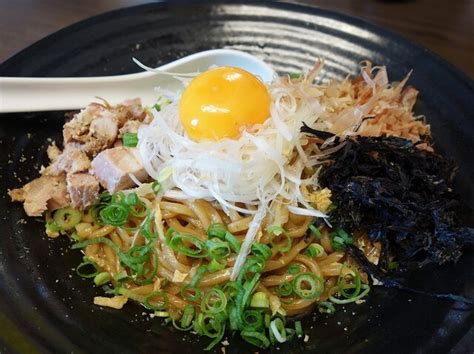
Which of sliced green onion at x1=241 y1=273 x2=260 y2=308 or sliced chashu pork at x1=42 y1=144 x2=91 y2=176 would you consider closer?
sliced green onion at x1=241 y1=273 x2=260 y2=308

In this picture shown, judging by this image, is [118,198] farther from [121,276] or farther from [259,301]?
[259,301]

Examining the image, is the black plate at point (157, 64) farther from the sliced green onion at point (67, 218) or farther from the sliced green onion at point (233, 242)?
the sliced green onion at point (233, 242)

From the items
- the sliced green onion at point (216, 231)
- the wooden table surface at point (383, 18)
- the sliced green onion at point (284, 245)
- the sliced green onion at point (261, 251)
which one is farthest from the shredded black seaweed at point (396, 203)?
the wooden table surface at point (383, 18)

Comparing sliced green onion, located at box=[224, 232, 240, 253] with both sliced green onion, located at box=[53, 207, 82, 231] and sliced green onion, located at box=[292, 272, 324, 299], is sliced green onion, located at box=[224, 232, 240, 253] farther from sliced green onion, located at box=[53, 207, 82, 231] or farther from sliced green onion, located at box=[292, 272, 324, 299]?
sliced green onion, located at box=[53, 207, 82, 231]

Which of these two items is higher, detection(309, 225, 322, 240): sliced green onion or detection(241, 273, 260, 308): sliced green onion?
detection(309, 225, 322, 240): sliced green onion

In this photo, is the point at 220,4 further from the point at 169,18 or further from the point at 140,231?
the point at 140,231

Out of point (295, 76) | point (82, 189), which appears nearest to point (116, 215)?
point (82, 189)

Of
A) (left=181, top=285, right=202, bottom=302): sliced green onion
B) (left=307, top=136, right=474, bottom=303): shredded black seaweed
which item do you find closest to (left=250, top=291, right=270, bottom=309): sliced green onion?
(left=181, top=285, right=202, bottom=302): sliced green onion
